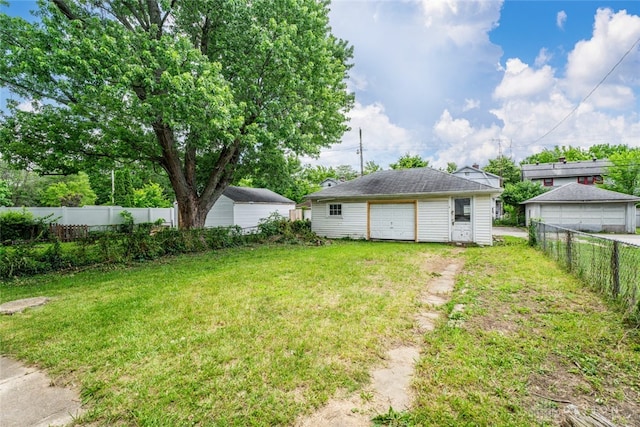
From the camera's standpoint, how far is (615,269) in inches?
169

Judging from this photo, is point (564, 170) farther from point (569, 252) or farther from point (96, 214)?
point (96, 214)

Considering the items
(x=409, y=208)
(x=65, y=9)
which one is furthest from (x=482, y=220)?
(x=65, y=9)

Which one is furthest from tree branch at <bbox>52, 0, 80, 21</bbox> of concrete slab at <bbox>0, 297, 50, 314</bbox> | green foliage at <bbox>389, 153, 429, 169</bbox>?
green foliage at <bbox>389, 153, 429, 169</bbox>

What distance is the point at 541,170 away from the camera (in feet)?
116

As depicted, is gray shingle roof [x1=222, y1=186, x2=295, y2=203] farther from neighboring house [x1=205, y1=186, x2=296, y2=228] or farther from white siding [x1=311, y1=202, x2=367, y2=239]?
white siding [x1=311, y1=202, x2=367, y2=239]

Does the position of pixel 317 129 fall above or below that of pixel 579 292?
above

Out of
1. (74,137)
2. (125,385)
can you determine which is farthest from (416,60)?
(125,385)

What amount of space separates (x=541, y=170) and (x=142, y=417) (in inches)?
1765

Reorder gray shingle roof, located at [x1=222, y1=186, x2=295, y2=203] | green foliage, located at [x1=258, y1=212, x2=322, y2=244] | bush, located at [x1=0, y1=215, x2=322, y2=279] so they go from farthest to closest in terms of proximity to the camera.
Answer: gray shingle roof, located at [x1=222, y1=186, x2=295, y2=203] < green foliage, located at [x1=258, y1=212, x2=322, y2=244] < bush, located at [x1=0, y1=215, x2=322, y2=279]

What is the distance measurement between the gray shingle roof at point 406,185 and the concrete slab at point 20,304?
10937 mm

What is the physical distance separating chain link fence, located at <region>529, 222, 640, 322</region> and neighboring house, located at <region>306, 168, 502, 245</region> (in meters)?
4.68

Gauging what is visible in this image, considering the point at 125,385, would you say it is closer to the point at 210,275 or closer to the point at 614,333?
the point at 210,275

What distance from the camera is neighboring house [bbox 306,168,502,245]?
1193 centimetres

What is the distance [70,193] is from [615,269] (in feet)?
122
